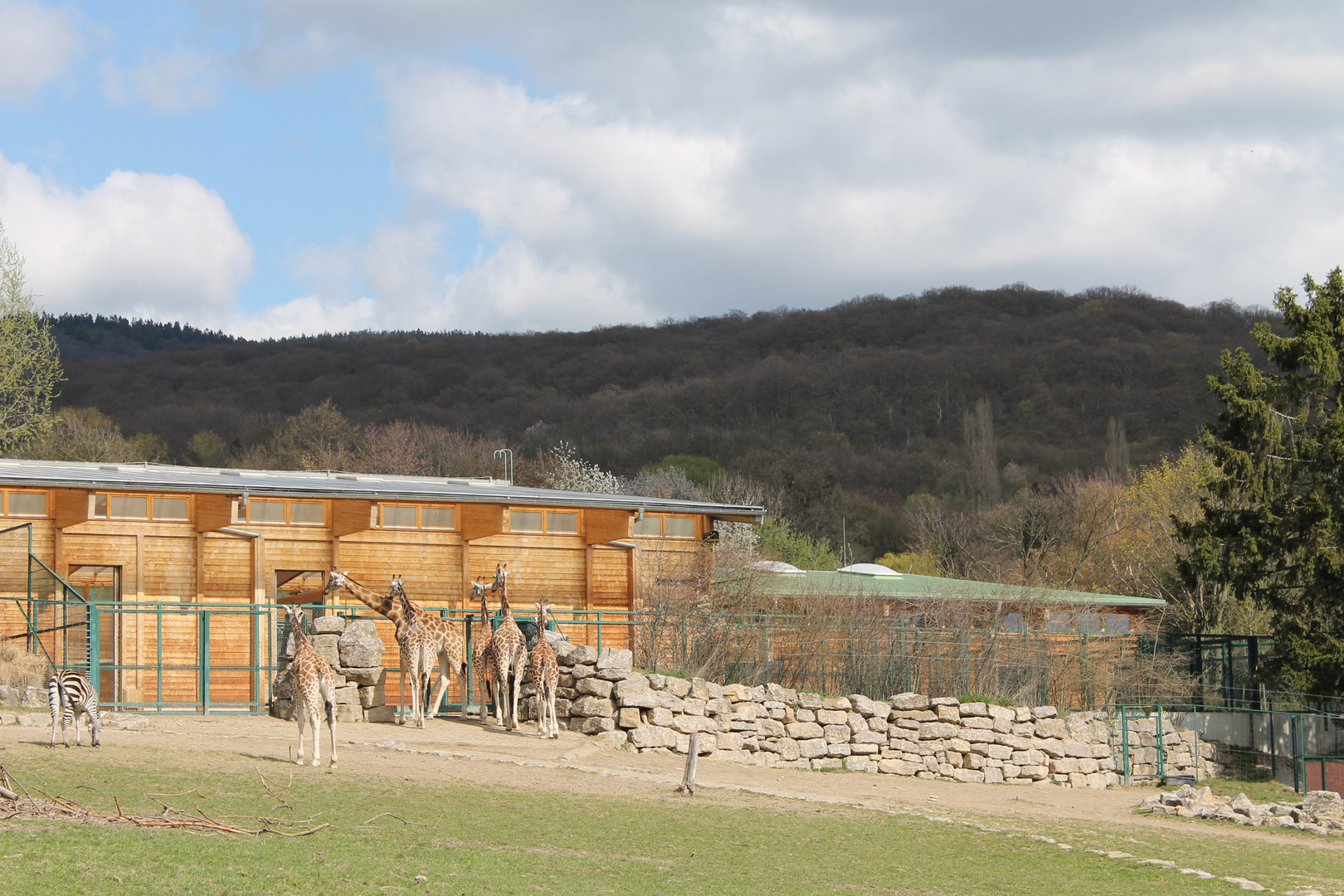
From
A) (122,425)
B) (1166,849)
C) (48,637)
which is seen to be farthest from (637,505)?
(122,425)

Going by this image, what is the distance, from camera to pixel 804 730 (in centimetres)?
2434

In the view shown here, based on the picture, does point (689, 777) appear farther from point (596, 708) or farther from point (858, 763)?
point (858, 763)

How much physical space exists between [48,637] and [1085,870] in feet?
58.8

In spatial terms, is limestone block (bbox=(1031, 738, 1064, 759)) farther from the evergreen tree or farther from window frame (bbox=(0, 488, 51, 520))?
window frame (bbox=(0, 488, 51, 520))

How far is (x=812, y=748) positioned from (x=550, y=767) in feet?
23.8

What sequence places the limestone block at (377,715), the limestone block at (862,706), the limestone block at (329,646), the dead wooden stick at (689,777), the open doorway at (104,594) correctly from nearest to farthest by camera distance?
the dead wooden stick at (689,777)
the limestone block at (329,646)
the limestone block at (377,715)
the limestone block at (862,706)
the open doorway at (104,594)

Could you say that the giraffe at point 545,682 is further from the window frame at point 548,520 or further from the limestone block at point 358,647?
the window frame at point 548,520

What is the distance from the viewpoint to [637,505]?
30.1 metres

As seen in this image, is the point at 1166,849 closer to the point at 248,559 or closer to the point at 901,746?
the point at 901,746

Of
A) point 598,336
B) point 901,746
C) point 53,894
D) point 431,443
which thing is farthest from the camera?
point 598,336

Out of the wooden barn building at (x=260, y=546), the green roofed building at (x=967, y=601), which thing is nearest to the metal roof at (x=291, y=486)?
the wooden barn building at (x=260, y=546)

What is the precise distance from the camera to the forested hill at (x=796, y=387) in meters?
93.6

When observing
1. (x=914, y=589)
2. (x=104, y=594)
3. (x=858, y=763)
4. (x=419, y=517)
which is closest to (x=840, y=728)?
(x=858, y=763)

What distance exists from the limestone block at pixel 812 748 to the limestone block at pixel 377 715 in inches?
300
